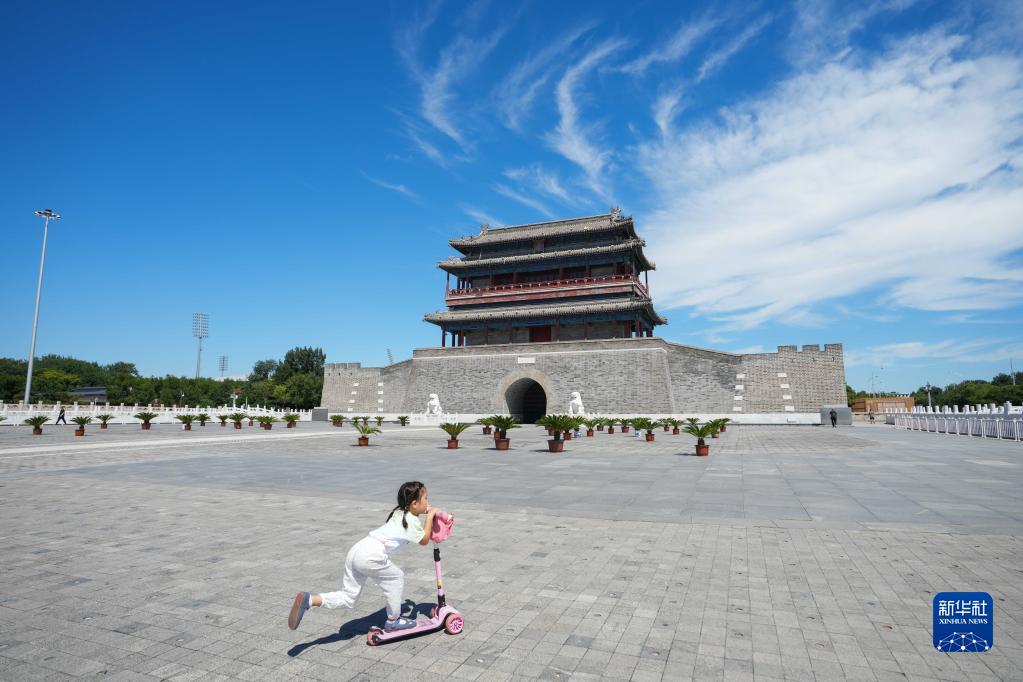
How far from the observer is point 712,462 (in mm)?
13484

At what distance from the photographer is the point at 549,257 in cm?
4128

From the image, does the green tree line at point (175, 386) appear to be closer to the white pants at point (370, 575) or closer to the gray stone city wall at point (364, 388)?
the gray stone city wall at point (364, 388)

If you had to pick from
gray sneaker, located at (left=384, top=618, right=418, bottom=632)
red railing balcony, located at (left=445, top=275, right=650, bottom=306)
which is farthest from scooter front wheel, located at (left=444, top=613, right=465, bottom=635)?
red railing balcony, located at (left=445, top=275, right=650, bottom=306)

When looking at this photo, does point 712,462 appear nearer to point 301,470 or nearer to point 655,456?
point 655,456

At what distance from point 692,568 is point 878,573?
1.52 meters

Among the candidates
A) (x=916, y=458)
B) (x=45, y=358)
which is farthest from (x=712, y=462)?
(x=45, y=358)

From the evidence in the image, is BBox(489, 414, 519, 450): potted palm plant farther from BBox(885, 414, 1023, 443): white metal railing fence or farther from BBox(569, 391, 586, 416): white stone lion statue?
BBox(885, 414, 1023, 443): white metal railing fence

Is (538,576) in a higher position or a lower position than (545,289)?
lower

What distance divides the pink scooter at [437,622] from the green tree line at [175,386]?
68474 millimetres

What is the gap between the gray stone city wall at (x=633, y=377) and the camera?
33969mm

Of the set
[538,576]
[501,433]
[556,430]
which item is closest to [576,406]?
[501,433]

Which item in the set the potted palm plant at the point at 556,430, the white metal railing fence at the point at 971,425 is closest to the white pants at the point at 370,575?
the potted palm plant at the point at 556,430

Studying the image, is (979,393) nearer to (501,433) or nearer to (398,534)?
(501,433)

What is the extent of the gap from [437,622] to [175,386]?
289 feet
